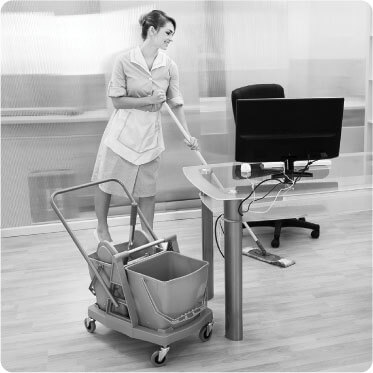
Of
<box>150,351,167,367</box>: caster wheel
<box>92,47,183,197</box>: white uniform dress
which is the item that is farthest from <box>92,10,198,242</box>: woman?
<box>150,351,167,367</box>: caster wheel

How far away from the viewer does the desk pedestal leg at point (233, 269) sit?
2285 millimetres

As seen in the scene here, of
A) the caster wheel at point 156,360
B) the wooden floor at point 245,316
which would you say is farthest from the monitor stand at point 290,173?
the caster wheel at point 156,360

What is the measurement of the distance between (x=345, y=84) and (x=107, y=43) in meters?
1.86

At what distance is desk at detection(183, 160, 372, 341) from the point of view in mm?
2258

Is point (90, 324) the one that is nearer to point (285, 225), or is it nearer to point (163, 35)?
point (163, 35)

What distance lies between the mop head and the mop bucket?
100cm

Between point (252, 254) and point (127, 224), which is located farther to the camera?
point (127, 224)

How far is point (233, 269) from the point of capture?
7.76ft

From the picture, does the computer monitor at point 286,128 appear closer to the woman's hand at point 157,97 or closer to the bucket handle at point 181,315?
the bucket handle at point 181,315

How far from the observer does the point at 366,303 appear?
2777 mm

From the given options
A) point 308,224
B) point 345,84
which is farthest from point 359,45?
point 308,224

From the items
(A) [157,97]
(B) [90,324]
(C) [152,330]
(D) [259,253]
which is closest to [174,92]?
(A) [157,97]

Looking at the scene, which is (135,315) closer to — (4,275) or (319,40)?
(4,275)

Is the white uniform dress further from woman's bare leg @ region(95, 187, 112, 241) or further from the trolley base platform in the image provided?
the trolley base platform
